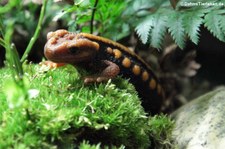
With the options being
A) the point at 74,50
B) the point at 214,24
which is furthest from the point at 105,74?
the point at 214,24

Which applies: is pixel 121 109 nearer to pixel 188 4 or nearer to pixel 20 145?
pixel 20 145

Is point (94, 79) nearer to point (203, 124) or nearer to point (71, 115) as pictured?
point (71, 115)

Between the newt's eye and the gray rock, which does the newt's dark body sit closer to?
the newt's eye

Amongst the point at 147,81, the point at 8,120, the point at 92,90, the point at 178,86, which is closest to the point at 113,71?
the point at 92,90

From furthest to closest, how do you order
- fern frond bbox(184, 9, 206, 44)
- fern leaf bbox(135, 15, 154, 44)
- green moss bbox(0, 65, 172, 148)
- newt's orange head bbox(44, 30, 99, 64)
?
fern leaf bbox(135, 15, 154, 44) → fern frond bbox(184, 9, 206, 44) → newt's orange head bbox(44, 30, 99, 64) → green moss bbox(0, 65, 172, 148)

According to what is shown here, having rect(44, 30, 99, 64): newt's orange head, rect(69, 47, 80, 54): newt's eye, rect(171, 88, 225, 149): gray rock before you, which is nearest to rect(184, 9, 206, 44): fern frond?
rect(171, 88, 225, 149): gray rock

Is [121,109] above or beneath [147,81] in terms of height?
above

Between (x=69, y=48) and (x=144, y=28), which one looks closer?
(x=69, y=48)
